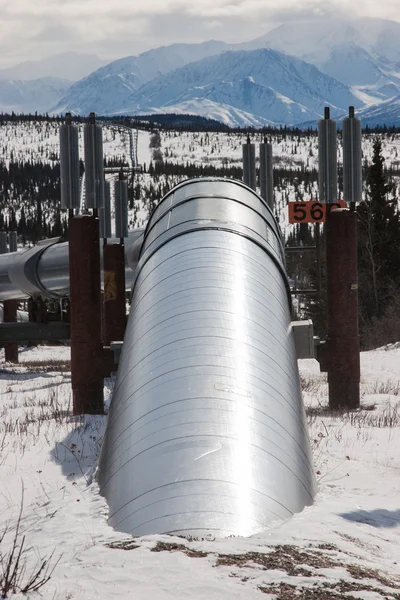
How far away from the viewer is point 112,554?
4.20 meters

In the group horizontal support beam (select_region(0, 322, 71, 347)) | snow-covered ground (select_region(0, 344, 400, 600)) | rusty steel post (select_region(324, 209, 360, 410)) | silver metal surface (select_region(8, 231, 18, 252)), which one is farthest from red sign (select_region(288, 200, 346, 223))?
silver metal surface (select_region(8, 231, 18, 252))

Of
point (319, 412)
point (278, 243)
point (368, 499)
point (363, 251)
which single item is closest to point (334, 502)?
point (368, 499)

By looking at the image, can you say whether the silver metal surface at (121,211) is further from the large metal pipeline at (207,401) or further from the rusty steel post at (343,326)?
the large metal pipeline at (207,401)

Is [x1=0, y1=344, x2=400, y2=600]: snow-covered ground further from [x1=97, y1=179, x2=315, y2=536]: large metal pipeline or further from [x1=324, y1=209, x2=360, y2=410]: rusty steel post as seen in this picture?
[x1=324, y1=209, x2=360, y2=410]: rusty steel post

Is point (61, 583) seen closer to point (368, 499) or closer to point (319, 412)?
point (368, 499)

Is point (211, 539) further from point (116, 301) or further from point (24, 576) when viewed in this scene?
point (116, 301)

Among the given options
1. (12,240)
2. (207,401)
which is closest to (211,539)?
(207,401)

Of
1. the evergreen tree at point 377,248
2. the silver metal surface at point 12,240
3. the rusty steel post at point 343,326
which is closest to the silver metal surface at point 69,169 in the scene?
the rusty steel post at point 343,326

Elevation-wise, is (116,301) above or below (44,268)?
below

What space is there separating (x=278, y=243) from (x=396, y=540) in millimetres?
4690

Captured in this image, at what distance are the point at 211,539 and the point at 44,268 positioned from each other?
13870mm

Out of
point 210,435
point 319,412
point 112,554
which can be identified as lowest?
point 319,412

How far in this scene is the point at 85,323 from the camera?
36.4ft

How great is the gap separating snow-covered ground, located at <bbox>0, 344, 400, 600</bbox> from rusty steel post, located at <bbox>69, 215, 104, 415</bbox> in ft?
3.56
